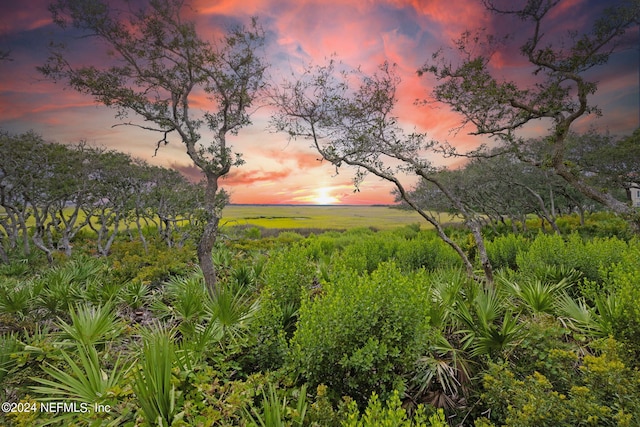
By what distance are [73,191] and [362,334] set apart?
20333 millimetres

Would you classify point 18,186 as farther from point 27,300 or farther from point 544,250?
point 544,250

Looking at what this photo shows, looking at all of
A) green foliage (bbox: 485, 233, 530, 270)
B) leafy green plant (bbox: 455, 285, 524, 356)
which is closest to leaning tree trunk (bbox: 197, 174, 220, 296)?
leafy green plant (bbox: 455, 285, 524, 356)

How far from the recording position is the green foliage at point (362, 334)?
141 inches

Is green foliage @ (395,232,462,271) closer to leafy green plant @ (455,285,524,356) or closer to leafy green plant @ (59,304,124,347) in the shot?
leafy green plant @ (455,285,524,356)

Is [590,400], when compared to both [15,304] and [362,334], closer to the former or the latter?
[362,334]

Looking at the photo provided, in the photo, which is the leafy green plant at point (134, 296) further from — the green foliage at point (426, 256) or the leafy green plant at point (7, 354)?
the green foliage at point (426, 256)

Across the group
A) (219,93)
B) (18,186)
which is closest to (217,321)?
(219,93)

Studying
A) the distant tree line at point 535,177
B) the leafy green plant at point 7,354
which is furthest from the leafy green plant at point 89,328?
the distant tree line at point 535,177

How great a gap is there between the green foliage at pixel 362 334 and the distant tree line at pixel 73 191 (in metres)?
10.0

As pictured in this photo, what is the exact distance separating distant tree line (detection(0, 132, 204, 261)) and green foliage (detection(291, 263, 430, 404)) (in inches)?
395

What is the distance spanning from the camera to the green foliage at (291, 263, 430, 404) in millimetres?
3574

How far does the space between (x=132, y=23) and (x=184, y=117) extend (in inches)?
108

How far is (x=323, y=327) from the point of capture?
3.65 metres

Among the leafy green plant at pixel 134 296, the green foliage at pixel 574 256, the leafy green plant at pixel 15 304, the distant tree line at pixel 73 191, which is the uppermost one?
the distant tree line at pixel 73 191
